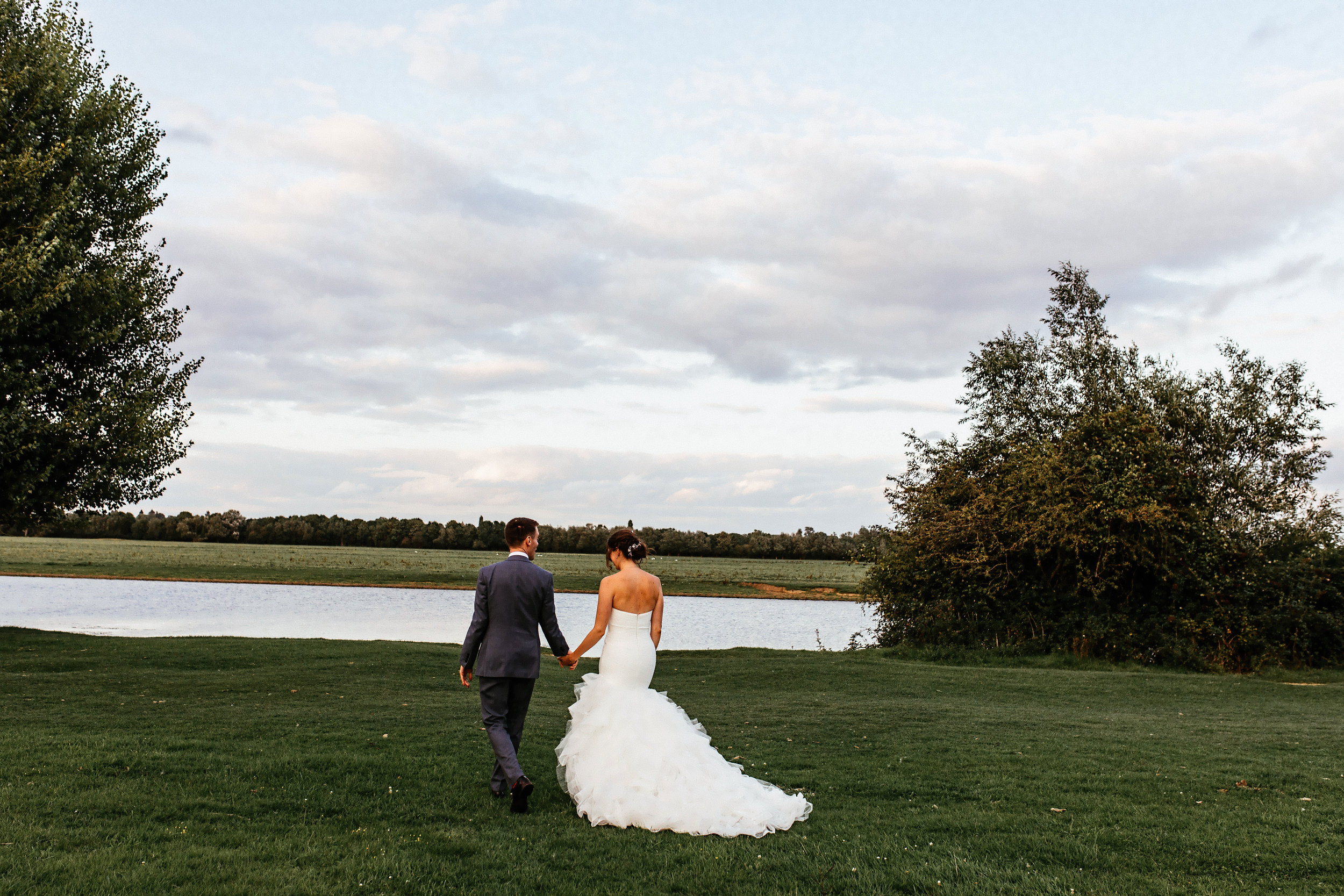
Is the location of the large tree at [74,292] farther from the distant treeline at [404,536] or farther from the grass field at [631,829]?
the distant treeline at [404,536]

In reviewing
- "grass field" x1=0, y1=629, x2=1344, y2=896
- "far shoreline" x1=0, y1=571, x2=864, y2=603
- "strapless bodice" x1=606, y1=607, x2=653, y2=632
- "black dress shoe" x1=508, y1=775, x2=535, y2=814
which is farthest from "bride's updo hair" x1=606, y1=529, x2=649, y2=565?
"far shoreline" x1=0, y1=571, x2=864, y2=603

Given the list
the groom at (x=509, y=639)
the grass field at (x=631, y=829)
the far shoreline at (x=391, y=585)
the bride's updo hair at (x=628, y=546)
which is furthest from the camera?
the far shoreline at (x=391, y=585)

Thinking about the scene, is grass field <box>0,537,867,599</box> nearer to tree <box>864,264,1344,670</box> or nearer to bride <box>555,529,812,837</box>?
tree <box>864,264,1344,670</box>

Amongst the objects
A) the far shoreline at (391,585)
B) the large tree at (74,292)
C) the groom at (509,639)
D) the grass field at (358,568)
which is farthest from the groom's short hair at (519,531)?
the far shoreline at (391,585)

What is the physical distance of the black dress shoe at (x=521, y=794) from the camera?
281 inches

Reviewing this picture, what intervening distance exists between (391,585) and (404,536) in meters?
73.4

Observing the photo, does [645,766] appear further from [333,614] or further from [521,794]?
[333,614]

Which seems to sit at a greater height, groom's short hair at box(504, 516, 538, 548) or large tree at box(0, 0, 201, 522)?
large tree at box(0, 0, 201, 522)

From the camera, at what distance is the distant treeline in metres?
125

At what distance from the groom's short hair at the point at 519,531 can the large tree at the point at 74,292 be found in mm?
11895

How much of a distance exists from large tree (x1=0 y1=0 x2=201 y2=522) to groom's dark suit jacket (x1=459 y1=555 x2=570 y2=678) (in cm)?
1193

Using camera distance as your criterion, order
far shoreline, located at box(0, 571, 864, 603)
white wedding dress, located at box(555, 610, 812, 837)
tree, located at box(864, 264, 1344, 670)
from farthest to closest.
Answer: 1. far shoreline, located at box(0, 571, 864, 603)
2. tree, located at box(864, 264, 1344, 670)
3. white wedding dress, located at box(555, 610, 812, 837)

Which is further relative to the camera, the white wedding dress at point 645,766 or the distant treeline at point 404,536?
the distant treeline at point 404,536

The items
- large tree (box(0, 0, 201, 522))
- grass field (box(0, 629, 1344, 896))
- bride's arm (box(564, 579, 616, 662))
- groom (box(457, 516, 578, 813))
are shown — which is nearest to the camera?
grass field (box(0, 629, 1344, 896))
